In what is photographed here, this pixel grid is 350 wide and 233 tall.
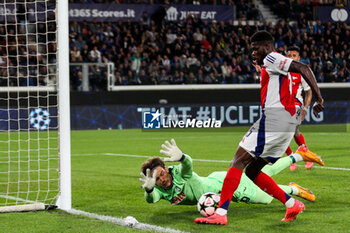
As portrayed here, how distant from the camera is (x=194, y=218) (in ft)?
19.6

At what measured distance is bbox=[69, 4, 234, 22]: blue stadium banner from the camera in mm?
26531

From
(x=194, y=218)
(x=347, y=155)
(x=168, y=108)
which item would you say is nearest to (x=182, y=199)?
(x=194, y=218)

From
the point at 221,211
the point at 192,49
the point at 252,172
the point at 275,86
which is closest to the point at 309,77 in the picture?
the point at 275,86

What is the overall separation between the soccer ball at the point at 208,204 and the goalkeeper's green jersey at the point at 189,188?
214mm

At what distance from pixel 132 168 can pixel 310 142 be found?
6.50 m

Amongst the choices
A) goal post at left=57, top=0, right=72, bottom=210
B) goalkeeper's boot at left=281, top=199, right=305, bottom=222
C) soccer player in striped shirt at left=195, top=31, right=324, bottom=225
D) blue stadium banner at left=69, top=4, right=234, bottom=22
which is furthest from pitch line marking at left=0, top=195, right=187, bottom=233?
blue stadium banner at left=69, top=4, right=234, bottom=22

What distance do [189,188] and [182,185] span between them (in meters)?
0.10

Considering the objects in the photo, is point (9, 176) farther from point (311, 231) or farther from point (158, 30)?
point (158, 30)

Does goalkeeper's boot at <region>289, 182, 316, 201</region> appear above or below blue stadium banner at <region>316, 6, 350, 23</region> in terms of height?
below

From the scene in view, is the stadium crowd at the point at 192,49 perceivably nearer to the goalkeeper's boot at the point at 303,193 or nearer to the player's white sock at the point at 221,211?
the goalkeeper's boot at the point at 303,193

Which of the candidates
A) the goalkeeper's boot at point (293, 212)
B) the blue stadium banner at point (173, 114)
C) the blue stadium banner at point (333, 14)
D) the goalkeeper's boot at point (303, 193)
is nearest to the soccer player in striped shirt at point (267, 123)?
the goalkeeper's boot at point (293, 212)

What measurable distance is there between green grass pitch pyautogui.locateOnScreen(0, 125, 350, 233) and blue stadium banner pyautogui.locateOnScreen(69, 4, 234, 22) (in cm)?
1334

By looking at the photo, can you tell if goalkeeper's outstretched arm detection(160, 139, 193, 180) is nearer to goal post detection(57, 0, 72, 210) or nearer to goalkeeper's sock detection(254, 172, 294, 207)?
goalkeeper's sock detection(254, 172, 294, 207)

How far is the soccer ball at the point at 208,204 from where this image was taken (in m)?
5.79
